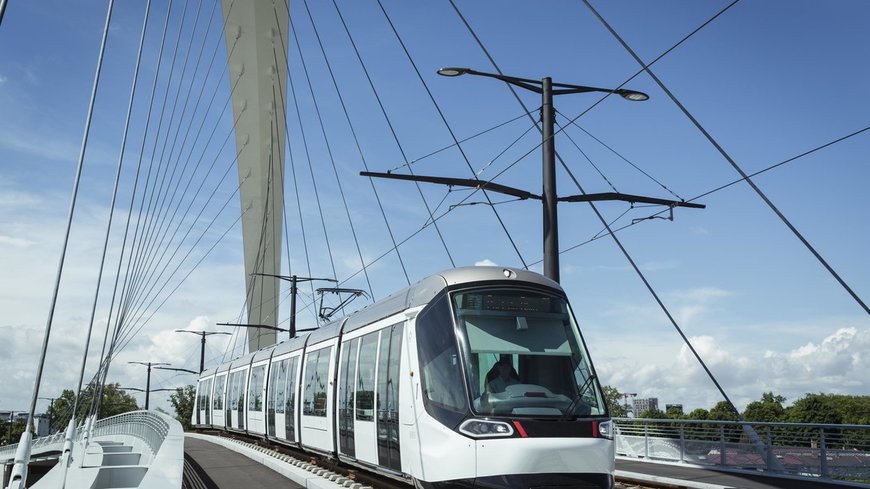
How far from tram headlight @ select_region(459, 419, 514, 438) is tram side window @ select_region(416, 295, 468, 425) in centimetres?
18

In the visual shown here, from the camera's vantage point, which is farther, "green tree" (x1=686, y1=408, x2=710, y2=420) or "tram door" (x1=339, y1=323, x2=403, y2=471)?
"green tree" (x1=686, y1=408, x2=710, y2=420)

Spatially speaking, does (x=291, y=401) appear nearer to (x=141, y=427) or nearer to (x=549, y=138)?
(x=549, y=138)

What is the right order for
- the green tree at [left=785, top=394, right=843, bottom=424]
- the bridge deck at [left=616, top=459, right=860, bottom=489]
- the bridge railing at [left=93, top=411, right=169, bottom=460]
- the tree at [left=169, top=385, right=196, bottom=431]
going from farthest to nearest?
the tree at [left=169, top=385, right=196, bottom=431]
the green tree at [left=785, top=394, right=843, bottom=424]
the bridge railing at [left=93, top=411, right=169, bottom=460]
the bridge deck at [left=616, top=459, right=860, bottom=489]

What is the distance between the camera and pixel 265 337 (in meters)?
50.3

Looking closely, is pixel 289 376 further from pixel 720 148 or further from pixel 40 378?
pixel 720 148

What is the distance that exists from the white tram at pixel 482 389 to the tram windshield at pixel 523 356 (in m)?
0.01

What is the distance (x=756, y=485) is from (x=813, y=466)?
227cm

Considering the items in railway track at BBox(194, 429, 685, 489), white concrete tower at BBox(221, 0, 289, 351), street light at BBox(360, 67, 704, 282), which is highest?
white concrete tower at BBox(221, 0, 289, 351)

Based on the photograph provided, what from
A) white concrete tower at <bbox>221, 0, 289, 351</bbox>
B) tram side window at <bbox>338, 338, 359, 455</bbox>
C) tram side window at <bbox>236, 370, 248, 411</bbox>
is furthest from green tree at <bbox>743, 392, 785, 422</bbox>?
tram side window at <bbox>338, 338, 359, 455</bbox>

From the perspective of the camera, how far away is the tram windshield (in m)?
9.61

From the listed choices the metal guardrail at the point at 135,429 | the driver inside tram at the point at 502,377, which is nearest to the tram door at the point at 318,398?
the metal guardrail at the point at 135,429

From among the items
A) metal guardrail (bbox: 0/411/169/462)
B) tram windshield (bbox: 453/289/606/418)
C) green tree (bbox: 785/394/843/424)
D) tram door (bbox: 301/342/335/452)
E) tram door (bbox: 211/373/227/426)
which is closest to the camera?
tram windshield (bbox: 453/289/606/418)

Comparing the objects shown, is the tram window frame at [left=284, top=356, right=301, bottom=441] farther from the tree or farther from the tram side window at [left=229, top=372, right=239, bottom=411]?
the tree

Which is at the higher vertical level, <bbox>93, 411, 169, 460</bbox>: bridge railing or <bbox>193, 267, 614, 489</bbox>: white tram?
<bbox>193, 267, 614, 489</bbox>: white tram
